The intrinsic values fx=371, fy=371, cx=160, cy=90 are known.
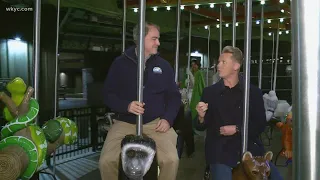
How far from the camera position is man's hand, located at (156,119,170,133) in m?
2.09

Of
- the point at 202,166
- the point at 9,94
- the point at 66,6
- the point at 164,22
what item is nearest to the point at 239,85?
the point at 9,94

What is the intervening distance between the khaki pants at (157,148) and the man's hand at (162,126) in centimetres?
4

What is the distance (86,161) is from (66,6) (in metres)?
2.64

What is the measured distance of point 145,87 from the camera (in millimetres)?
2117

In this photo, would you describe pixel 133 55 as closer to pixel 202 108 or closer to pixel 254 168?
pixel 202 108

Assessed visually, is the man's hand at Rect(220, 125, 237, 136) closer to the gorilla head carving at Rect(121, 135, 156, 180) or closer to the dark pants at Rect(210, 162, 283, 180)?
the dark pants at Rect(210, 162, 283, 180)

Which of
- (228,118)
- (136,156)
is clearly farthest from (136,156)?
(228,118)

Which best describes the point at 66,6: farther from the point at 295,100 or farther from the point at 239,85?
the point at 295,100

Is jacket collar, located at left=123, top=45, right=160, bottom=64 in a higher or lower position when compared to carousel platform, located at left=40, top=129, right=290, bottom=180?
higher

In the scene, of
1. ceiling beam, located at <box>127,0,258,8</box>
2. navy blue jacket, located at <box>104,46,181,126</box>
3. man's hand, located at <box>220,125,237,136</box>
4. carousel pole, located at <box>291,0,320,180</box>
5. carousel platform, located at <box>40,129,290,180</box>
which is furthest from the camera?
ceiling beam, located at <box>127,0,258,8</box>

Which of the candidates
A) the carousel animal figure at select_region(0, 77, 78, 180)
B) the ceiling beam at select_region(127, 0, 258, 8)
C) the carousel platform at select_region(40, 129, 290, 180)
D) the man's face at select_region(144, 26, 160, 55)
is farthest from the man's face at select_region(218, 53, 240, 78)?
the ceiling beam at select_region(127, 0, 258, 8)

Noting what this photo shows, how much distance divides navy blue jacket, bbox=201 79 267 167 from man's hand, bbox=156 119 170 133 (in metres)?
0.26

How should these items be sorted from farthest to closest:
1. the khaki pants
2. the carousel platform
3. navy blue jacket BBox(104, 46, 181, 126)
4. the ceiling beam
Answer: the ceiling beam < the carousel platform < navy blue jacket BBox(104, 46, 181, 126) < the khaki pants

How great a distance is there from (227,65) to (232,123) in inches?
13.1
